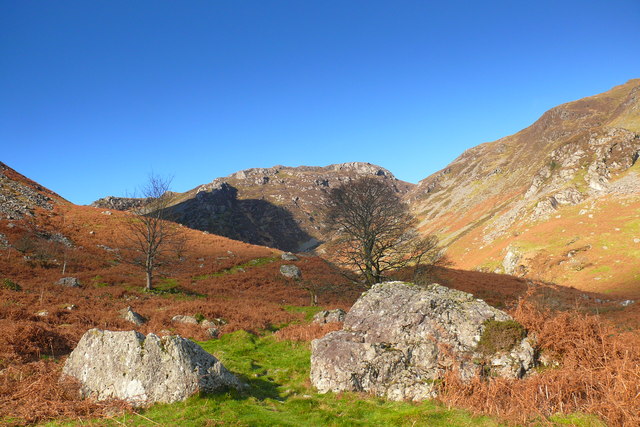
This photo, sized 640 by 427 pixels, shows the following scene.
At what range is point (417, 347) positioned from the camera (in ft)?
35.6

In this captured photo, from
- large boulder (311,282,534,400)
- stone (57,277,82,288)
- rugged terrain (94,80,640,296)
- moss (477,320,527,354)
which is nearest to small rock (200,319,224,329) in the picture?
large boulder (311,282,534,400)

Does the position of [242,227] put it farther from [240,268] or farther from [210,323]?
[210,323]

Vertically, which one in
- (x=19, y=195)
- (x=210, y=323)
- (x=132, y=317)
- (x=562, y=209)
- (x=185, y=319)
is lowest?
(x=210, y=323)

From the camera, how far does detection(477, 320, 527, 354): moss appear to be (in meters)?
10.2

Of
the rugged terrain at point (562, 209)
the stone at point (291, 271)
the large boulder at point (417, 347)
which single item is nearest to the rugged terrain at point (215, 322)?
the large boulder at point (417, 347)

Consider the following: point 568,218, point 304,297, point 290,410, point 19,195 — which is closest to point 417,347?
point 290,410

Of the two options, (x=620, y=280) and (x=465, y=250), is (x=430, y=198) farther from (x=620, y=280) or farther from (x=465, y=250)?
(x=620, y=280)

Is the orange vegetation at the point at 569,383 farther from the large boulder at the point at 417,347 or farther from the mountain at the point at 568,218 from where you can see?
the mountain at the point at 568,218

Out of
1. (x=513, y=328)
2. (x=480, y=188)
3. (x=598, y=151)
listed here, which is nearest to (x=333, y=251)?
(x=513, y=328)

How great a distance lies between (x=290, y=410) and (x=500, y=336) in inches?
271

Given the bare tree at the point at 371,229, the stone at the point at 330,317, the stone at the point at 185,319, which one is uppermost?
the bare tree at the point at 371,229

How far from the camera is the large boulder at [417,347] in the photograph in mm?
9992

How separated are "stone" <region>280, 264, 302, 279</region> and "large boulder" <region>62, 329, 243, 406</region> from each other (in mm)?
28718

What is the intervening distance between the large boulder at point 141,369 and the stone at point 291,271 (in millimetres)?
28718
